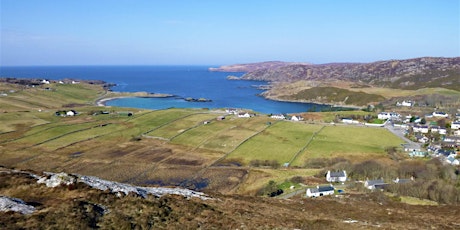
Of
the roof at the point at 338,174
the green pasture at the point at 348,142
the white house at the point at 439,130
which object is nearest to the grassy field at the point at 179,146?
the green pasture at the point at 348,142

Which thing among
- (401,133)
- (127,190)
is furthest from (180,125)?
(127,190)

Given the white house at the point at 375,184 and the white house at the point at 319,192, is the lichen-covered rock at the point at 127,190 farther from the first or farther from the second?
the white house at the point at 375,184

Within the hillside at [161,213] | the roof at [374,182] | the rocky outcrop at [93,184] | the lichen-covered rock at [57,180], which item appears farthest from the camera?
the roof at [374,182]

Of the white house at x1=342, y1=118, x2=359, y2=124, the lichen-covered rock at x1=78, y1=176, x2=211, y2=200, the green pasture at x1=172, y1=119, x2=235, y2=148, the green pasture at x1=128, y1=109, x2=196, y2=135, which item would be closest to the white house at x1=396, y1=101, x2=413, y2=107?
the white house at x1=342, y1=118, x2=359, y2=124

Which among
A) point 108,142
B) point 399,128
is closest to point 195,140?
point 108,142

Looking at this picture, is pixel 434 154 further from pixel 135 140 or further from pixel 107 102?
pixel 107 102

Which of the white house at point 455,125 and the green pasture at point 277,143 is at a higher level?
the white house at point 455,125
